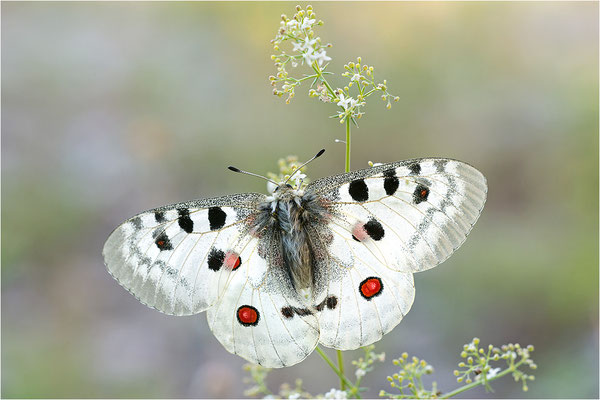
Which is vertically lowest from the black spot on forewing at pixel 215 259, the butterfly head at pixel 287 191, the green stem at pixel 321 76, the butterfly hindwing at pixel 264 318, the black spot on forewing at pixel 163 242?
the butterfly hindwing at pixel 264 318

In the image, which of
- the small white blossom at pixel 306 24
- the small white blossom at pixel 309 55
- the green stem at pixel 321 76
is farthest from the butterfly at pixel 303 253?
the small white blossom at pixel 306 24

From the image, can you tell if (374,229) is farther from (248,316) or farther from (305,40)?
(305,40)

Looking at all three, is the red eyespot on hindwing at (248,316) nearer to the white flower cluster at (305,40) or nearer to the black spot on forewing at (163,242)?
the black spot on forewing at (163,242)

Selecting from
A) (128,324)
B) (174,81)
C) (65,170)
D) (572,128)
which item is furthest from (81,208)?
(572,128)

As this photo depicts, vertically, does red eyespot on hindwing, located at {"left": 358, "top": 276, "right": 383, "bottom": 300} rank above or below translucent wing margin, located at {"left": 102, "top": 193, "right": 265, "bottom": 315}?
below

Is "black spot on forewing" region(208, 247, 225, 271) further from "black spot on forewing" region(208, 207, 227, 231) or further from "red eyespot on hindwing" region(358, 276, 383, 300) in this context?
"red eyespot on hindwing" region(358, 276, 383, 300)

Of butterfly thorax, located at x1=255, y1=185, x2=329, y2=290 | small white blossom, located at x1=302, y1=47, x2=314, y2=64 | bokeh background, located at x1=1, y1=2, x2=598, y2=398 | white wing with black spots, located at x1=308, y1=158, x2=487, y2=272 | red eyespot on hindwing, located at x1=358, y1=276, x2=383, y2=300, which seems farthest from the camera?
bokeh background, located at x1=1, y1=2, x2=598, y2=398

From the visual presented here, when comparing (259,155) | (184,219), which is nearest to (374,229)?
(184,219)

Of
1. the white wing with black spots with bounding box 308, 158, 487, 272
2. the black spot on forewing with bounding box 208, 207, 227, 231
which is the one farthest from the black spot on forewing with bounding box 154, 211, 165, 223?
the white wing with black spots with bounding box 308, 158, 487, 272
